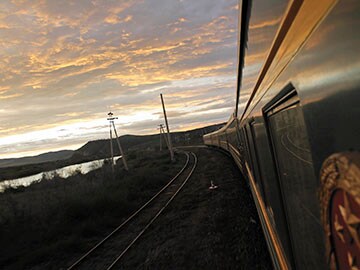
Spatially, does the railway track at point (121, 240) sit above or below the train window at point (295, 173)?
below

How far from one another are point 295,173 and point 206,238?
6784 mm

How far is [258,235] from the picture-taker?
24.8ft

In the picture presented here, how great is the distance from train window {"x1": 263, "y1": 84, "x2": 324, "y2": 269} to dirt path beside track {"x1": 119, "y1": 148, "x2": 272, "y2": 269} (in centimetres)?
420

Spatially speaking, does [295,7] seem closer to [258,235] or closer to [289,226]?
[289,226]

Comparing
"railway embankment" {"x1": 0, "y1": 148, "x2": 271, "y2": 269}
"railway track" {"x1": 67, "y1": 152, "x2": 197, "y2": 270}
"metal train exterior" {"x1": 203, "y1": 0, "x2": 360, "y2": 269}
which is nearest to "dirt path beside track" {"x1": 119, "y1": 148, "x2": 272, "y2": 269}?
"railway embankment" {"x1": 0, "y1": 148, "x2": 271, "y2": 269}

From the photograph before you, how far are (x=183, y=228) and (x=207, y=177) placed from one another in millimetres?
8683

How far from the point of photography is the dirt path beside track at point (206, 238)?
6.79 m

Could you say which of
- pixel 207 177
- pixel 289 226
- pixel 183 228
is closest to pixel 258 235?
pixel 183 228

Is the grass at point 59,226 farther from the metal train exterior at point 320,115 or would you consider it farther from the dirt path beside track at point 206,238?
the metal train exterior at point 320,115

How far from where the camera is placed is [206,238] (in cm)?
821

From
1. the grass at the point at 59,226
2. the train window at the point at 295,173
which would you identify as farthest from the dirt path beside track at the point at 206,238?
the train window at the point at 295,173

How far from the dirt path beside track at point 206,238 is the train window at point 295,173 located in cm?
420

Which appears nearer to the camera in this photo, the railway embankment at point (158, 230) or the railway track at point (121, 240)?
the railway embankment at point (158, 230)

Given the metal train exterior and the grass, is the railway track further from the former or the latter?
the metal train exterior
